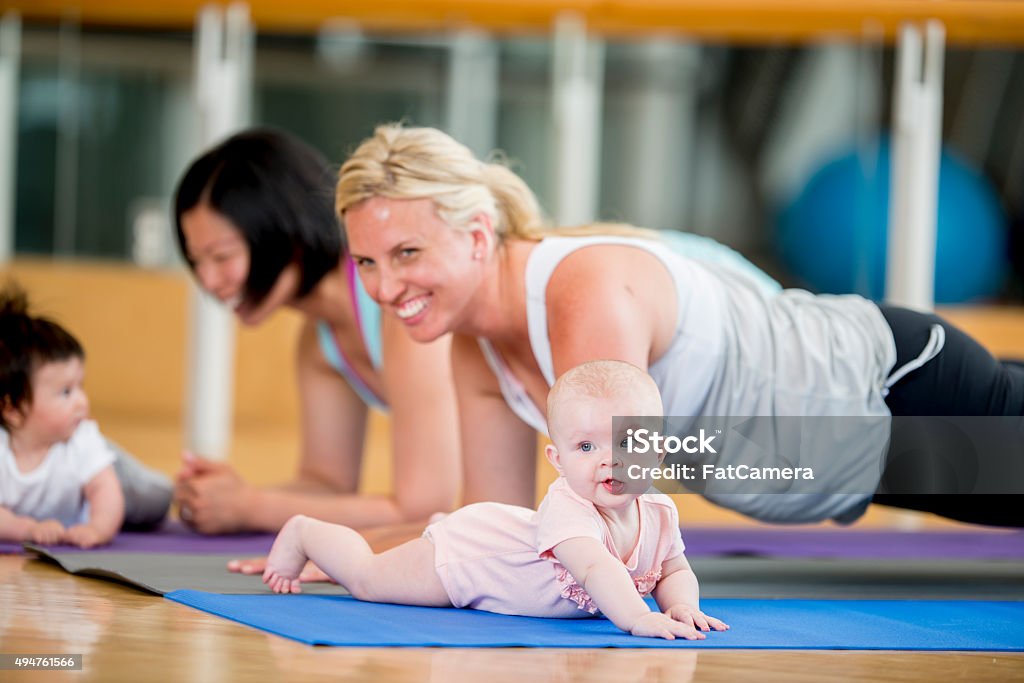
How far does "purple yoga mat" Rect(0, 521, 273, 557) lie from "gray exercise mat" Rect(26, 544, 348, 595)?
0.07 metres

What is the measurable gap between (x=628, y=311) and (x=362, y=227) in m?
0.36

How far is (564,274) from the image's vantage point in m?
1.70

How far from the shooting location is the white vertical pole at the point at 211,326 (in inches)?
146

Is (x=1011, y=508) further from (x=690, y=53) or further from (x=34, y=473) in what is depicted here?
(x=690, y=53)

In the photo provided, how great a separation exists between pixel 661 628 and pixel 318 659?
0.35 metres

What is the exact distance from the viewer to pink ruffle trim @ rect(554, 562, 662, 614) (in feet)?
4.84

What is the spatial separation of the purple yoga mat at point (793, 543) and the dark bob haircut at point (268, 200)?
409 millimetres

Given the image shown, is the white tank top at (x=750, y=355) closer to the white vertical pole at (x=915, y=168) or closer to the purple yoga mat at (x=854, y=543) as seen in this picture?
the purple yoga mat at (x=854, y=543)

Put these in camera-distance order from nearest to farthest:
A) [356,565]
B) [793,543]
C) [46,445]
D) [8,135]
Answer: [356,565]
[46,445]
[793,543]
[8,135]

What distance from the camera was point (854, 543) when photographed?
2539 mm

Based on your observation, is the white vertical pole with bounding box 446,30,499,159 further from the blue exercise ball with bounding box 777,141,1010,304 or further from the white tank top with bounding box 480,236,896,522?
the white tank top with bounding box 480,236,896,522

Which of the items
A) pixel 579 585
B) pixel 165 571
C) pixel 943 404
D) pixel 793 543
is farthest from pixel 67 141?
pixel 579 585

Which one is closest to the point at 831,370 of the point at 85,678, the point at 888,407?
the point at 888,407

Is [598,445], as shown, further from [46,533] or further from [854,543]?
[854,543]
